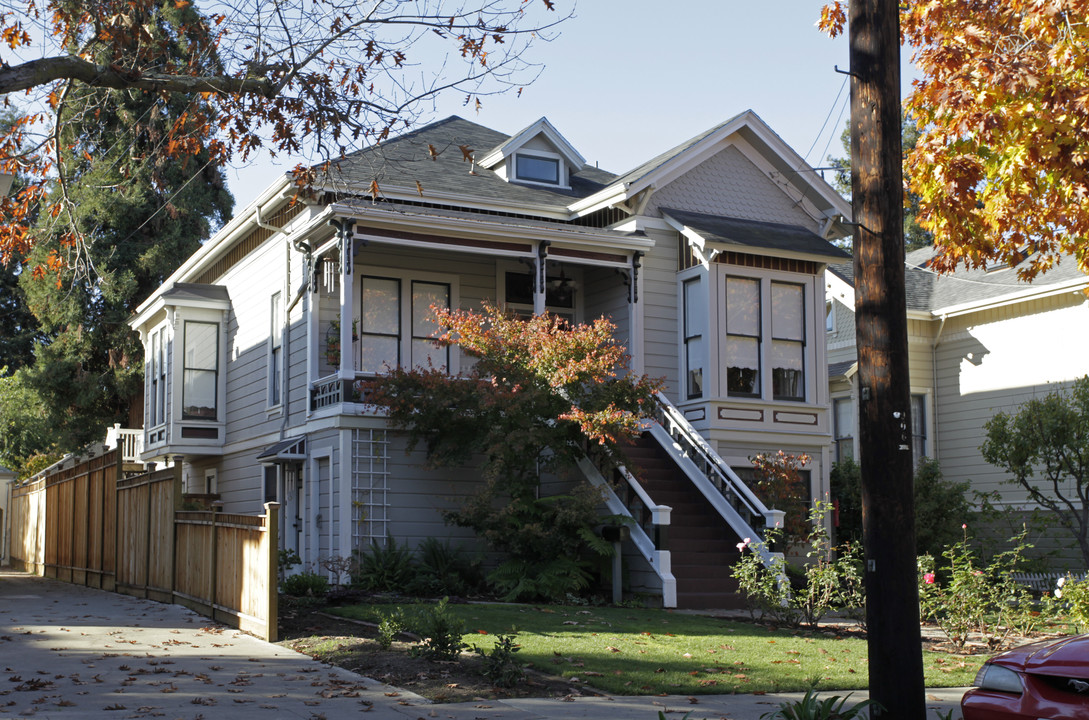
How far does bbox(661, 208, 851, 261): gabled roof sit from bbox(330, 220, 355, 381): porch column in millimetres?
6544

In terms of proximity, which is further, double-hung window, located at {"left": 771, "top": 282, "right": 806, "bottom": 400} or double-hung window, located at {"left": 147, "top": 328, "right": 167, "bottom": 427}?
double-hung window, located at {"left": 147, "top": 328, "right": 167, "bottom": 427}

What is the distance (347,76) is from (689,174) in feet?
39.8

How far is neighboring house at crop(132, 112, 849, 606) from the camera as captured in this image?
19.2 m

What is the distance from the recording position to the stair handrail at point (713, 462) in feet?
60.3

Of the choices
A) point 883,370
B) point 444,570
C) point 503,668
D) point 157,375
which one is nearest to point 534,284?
point 444,570

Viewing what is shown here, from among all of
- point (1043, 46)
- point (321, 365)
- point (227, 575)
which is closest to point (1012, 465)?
point (1043, 46)

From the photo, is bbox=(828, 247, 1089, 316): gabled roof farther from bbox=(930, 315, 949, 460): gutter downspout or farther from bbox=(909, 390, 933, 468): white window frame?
bbox=(909, 390, 933, 468): white window frame

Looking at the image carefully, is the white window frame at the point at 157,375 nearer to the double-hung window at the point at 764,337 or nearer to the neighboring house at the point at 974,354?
the double-hung window at the point at 764,337

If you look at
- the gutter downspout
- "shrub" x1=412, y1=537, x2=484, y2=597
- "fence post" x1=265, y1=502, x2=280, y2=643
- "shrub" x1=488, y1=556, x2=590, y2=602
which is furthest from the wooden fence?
the gutter downspout

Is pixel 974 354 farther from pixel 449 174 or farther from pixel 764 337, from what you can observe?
pixel 449 174

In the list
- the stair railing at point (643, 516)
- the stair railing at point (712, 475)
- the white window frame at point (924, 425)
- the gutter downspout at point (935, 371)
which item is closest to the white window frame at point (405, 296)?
the stair railing at point (643, 516)

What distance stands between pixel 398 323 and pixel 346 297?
202 centimetres

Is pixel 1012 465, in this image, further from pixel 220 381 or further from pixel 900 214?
pixel 220 381

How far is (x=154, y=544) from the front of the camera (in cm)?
1631
